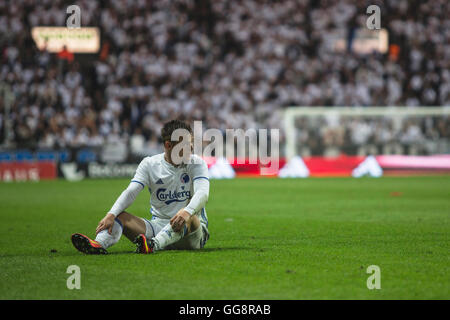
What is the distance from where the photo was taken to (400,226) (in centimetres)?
1164

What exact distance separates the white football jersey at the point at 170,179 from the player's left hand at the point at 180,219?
516 millimetres

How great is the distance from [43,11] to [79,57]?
3590mm

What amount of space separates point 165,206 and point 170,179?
1.21 ft

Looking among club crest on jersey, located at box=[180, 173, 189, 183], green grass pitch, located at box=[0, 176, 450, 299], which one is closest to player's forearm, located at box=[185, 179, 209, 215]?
club crest on jersey, located at box=[180, 173, 189, 183]

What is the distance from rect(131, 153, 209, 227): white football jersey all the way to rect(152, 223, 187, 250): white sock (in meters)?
0.31

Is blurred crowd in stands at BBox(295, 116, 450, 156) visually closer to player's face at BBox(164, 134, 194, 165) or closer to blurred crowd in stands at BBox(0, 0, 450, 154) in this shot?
blurred crowd in stands at BBox(0, 0, 450, 154)

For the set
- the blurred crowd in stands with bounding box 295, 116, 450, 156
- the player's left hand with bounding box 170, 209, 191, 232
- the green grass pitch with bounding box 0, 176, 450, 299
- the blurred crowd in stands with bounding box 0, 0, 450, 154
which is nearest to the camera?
the green grass pitch with bounding box 0, 176, 450, 299

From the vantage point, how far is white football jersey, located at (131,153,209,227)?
835 cm

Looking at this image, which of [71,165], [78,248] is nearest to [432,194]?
[78,248]

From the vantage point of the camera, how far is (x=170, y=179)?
8.38m

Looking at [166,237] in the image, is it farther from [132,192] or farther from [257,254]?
[257,254]

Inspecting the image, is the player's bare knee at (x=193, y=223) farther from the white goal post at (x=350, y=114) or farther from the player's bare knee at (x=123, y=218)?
the white goal post at (x=350, y=114)

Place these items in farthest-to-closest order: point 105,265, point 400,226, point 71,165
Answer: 1. point 71,165
2. point 400,226
3. point 105,265

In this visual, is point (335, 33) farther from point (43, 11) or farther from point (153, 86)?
point (43, 11)
